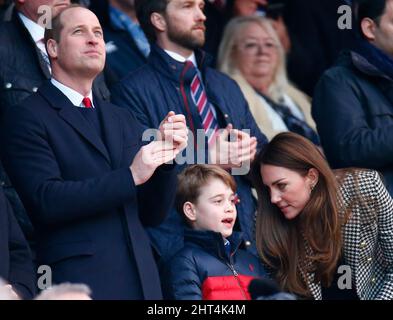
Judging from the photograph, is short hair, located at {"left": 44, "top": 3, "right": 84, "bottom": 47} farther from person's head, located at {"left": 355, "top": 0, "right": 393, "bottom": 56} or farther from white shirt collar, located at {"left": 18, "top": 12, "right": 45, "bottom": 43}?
person's head, located at {"left": 355, "top": 0, "right": 393, "bottom": 56}

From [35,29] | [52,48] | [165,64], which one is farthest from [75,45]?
[165,64]

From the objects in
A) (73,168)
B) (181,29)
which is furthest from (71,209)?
(181,29)

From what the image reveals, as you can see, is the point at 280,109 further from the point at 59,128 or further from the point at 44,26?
the point at 59,128

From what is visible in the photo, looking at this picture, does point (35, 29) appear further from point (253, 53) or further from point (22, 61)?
point (253, 53)

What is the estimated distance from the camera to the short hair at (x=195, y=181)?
6.95 meters

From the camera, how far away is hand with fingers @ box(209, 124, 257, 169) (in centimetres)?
705

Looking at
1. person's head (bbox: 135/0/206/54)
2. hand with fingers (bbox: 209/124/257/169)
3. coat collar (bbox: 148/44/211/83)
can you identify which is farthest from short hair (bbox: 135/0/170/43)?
hand with fingers (bbox: 209/124/257/169)

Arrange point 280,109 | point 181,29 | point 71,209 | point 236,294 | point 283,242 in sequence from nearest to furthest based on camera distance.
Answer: point 71,209 < point 236,294 < point 283,242 < point 181,29 < point 280,109

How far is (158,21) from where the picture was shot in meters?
7.76

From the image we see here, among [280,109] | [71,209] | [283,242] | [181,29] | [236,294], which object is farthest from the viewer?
[280,109]

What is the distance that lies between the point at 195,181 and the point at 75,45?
893mm

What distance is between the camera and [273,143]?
7.16 meters

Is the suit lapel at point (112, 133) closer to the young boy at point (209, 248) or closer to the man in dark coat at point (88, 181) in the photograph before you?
the man in dark coat at point (88, 181)

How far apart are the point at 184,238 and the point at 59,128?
0.89 m
